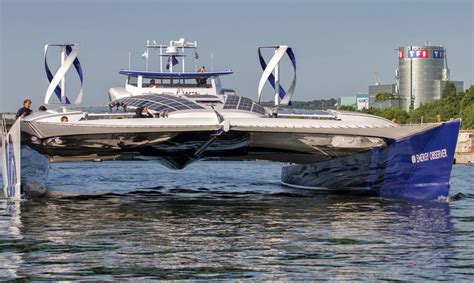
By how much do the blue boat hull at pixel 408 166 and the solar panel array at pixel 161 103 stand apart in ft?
12.8

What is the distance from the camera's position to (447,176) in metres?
20.0

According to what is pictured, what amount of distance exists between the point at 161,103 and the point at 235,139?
6.46 feet

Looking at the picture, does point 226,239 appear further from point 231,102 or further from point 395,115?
point 395,115

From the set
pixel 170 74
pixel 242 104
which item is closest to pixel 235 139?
pixel 242 104

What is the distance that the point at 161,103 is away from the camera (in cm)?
2127

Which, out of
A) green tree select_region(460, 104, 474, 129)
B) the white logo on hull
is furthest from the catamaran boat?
green tree select_region(460, 104, 474, 129)

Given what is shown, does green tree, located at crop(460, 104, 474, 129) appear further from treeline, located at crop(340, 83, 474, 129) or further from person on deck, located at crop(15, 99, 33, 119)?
person on deck, located at crop(15, 99, 33, 119)

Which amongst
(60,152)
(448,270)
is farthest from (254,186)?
(448,270)

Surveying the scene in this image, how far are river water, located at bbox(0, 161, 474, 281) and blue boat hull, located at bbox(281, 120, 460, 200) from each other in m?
0.57

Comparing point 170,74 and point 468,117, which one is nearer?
point 170,74

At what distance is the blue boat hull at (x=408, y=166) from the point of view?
19562mm

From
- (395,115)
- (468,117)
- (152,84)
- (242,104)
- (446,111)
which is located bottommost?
(468,117)

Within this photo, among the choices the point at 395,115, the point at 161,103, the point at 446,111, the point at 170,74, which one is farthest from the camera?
the point at 446,111

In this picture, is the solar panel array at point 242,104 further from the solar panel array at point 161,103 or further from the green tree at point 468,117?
the green tree at point 468,117
